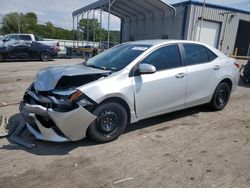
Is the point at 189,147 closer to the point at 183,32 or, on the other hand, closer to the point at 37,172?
the point at 37,172

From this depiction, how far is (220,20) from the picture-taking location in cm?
2311

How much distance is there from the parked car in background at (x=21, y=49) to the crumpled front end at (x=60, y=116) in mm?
14033

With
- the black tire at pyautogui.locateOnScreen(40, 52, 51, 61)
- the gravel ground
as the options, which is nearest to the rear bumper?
the gravel ground

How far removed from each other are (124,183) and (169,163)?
0.80 metres

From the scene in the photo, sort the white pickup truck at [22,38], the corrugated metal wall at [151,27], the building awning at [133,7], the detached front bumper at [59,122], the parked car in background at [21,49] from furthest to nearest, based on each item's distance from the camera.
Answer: the corrugated metal wall at [151,27] → the building awning at [133,7] → the white pickup truck at [22,38] → the parked car in background at [21,49] → the detached front bumper at [59,122]

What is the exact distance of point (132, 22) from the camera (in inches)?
1164

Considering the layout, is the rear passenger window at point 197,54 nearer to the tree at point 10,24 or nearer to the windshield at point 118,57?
the windshield at point 118,57

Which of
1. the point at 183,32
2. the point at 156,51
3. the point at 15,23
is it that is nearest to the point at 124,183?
the point at 156,51

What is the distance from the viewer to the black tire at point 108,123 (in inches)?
152

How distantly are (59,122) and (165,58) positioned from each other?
2.31 m

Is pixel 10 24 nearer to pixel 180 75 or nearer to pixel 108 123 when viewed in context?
pixel 180 75

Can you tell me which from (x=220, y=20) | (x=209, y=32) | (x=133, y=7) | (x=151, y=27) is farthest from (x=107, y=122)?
(x=151, y=27)

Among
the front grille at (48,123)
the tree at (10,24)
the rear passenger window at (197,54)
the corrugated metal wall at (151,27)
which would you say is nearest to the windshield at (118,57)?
the rear passenger window at (197,54)

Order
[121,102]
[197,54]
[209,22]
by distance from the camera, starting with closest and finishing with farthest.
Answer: [121,102], [197,54], [209,22]
